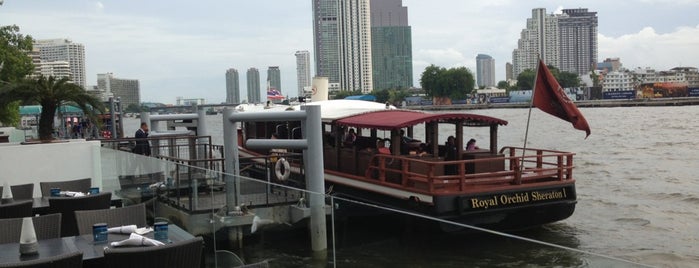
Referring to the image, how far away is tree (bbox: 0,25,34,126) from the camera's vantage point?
29.9m

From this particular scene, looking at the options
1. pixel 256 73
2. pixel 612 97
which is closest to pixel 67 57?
pixel 256 73

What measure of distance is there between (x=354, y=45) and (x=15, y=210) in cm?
13495

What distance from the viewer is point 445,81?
462ft

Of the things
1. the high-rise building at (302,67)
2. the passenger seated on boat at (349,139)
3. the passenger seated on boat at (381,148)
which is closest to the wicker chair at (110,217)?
the passenger seated on boat at (381,148)

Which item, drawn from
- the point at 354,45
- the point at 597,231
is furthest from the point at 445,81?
the point at 597,231

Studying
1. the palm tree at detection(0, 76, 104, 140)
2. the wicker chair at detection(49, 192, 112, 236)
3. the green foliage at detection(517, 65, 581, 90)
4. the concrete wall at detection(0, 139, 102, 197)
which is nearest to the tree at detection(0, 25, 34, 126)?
the palm tree at detection(0, 76, 104, 140)

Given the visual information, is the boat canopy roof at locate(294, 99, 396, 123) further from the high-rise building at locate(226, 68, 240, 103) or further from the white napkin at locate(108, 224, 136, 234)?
the high-rise building at locate(226, 68, 240, 103)

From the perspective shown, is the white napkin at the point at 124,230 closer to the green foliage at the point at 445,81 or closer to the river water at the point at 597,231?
the river water at the point at 597,231

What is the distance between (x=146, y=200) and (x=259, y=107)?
12345mm

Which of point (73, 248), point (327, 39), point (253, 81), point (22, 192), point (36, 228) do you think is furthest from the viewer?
point (327, 39)

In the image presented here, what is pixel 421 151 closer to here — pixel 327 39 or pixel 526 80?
pixel 327 39

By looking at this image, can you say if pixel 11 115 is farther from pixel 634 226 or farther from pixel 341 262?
pixel 341 262

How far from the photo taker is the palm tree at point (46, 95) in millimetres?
15594

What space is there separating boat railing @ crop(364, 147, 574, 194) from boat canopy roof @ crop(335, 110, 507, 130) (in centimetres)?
70
